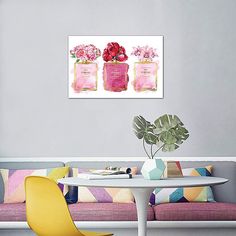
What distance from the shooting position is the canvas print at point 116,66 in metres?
5.78

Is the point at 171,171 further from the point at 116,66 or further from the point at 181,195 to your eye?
the point at 116,66

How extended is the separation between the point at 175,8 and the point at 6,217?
92.9 inches

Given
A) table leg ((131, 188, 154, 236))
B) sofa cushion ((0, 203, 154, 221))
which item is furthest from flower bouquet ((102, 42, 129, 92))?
table leg ((131, 188, 154, 236))

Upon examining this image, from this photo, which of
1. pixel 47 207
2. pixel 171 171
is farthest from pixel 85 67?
pixel 47 207

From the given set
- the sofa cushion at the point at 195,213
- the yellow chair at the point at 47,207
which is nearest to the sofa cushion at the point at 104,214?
the sofa cushion at the point at 195,213

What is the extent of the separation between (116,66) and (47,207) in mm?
2210

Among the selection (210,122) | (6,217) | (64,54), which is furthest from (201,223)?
(64,54)

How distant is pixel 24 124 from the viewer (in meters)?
5.78

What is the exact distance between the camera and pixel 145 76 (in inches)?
228

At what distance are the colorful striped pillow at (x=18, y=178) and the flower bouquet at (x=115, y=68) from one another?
873mm

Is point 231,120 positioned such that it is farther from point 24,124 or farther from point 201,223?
point 24,124

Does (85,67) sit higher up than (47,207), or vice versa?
(85,67)

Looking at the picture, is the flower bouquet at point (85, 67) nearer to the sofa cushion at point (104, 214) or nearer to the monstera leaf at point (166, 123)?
the sofa cushion at point (104, 214)

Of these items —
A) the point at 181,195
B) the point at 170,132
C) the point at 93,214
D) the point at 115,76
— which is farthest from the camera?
the point at 115,76
